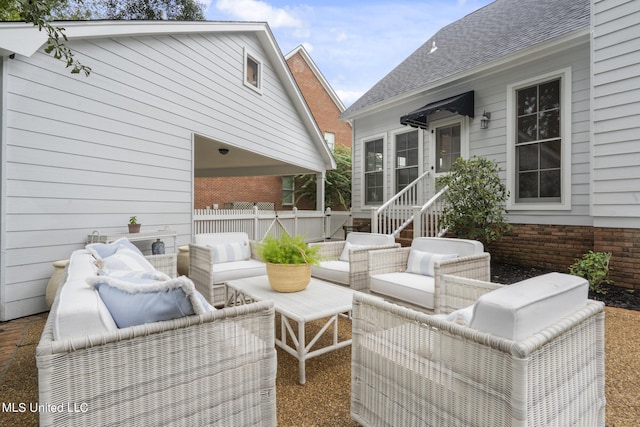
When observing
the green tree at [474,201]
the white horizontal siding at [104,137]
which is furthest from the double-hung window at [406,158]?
the white horizontal siding at [104,137]

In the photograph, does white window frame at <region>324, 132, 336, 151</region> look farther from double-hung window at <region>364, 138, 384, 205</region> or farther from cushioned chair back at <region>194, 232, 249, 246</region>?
cushioned chair back at <region>194, 232, 249, 246</region>

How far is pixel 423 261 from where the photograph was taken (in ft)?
11.7

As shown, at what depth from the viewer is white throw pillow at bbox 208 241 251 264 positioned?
433 cm

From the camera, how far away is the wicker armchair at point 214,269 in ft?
12.3

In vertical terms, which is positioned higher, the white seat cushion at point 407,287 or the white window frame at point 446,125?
the white window frame at point 446,125

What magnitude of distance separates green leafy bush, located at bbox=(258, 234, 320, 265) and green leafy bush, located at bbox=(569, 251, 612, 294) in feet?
11.9

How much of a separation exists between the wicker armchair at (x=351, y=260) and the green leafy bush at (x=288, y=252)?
1.50 ft

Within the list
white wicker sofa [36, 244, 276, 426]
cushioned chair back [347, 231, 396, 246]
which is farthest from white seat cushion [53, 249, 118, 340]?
cushioned chair back [347, 231, 396, 246]

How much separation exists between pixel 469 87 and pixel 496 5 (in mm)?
3488

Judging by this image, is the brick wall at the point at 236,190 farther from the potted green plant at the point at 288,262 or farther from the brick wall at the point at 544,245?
the potted green plant at the point at 288,262

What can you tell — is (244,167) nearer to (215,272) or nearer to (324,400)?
(215,272)

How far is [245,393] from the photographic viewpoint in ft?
4.91

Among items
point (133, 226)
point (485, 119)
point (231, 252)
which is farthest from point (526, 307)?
point (485, 119)

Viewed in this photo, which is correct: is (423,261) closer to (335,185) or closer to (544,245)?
(544,245)
